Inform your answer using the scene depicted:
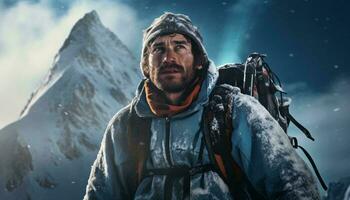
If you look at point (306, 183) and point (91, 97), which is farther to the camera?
point (91, 97)

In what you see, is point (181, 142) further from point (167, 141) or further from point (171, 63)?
point (171, 63)

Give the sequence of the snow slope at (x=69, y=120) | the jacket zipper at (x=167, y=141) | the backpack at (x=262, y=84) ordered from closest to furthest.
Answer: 1. the jacket zipper at (x=167, y=141)
2. the backpack at (x=262, y=84)
3. the snow slope at (x=69, y=120)

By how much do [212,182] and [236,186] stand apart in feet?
0.47

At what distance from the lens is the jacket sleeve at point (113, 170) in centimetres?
304

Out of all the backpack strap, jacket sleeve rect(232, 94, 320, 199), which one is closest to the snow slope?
the backpack strap

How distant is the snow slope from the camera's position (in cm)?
7275

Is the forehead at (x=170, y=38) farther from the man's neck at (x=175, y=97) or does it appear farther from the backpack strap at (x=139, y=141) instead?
the backpack strap at (x=139, y=141)

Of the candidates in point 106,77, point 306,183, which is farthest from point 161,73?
point 106,77

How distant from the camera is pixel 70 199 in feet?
221

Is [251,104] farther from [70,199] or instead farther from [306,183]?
[70,199]

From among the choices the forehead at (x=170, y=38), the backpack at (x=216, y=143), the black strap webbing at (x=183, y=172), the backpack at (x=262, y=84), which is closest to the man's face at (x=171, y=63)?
the forehead at (x=170, y=38)

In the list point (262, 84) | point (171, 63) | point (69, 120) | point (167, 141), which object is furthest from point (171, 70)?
point (69, 120)

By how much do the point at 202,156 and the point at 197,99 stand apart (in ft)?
1.21

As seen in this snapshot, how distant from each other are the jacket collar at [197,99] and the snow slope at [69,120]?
218 ft
